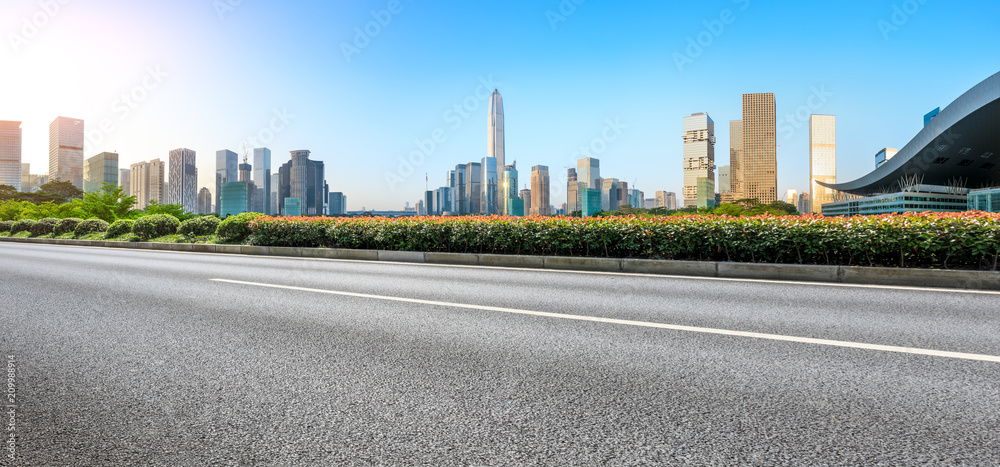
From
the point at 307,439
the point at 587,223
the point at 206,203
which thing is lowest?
the point at 307,439

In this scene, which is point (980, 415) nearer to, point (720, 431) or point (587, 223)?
point (720, 431)

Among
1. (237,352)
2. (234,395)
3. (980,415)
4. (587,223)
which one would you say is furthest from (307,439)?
(587,223)

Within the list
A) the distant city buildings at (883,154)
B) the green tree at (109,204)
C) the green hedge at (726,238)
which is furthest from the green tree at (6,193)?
the distant city buildings at (883,154)

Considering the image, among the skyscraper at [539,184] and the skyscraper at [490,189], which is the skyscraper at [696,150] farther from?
the skyscraper at [490,189]

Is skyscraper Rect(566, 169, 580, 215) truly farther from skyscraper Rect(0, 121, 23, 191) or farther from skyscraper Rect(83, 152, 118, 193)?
skyscraper Rect(0, 121, 23, 191)

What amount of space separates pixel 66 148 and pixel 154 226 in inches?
6279

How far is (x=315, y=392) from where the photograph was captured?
2871mm

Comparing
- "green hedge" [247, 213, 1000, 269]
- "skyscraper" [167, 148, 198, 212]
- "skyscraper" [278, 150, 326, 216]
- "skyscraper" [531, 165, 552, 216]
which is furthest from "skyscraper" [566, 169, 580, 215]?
"green hedge" [247, 213, 1000, 269]

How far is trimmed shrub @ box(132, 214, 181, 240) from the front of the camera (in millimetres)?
A: 19466

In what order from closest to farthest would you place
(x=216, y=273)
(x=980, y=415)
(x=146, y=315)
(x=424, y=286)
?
(x=980, y=415) < (x=146, y=315) < (x=424, y=286) < (x=216, y=273)

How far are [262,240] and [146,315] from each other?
10.7 metres

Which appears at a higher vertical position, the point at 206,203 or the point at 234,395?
the point at 206,203

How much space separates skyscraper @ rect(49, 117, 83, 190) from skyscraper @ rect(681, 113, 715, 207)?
208868mm

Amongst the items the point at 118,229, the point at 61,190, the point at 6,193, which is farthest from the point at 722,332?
the point at 61,190
